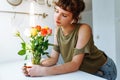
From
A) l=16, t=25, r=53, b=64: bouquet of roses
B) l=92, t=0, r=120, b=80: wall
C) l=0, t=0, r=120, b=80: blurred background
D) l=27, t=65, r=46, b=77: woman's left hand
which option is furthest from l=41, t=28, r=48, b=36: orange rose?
l=92, t=0, r=120, b=80: wall

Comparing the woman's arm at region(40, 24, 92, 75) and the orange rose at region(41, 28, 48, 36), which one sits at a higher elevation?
the orange rose at region(41, 28, 48, 36)

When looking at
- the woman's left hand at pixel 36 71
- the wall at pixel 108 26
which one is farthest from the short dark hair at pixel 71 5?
the wall at pixel 108 26

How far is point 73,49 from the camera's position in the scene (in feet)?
3.60

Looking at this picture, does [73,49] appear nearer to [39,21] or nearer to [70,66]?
[70,66]

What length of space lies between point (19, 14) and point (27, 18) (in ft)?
0.33

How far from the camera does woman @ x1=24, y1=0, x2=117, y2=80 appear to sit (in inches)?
39.0

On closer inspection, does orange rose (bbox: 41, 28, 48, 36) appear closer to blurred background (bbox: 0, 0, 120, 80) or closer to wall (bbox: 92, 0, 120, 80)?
blurred background (bbox: 0, 0, 120, 80)

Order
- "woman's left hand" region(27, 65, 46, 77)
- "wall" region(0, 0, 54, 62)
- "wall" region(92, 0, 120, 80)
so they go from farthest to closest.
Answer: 1. "wall" region(92, 0, 120, 80)
2. "wall" region(0, 0, 54, 62)
3. "woman's left hand" region(27, 65, 46, 77)

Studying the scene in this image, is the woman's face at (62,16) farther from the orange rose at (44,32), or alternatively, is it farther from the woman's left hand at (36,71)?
the woman's left hand at (36,71)

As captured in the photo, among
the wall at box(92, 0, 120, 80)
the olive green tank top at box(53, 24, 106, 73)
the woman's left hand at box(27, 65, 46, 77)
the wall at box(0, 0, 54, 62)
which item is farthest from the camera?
the wall at box(92, 0, 120, 80)

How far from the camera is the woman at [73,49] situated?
3.25 ft

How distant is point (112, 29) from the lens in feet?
6.79

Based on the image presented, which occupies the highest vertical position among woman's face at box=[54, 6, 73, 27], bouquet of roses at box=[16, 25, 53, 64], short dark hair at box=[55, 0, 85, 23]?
short dark hair at box=[55, 0, 85, 23]

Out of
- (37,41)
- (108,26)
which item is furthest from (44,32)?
(108,26)
